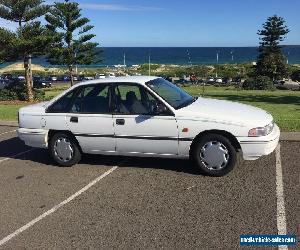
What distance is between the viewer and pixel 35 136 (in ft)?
27.5

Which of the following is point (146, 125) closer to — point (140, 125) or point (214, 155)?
point (140, 125)

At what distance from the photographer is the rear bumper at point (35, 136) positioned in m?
8.32

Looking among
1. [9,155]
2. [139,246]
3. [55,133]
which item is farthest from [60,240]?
[9,155]

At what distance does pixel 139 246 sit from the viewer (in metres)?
5.00

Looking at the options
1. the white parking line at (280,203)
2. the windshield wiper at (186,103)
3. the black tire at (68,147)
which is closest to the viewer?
the white parking line at (280,203)

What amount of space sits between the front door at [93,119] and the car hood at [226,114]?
131cm

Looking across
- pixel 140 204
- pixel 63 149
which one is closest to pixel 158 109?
pixel 140 204

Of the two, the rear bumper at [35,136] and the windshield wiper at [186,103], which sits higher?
the windshield wiper at [186,103]

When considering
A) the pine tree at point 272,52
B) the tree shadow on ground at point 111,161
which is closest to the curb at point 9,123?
the tree shadow on ground at point 111,161

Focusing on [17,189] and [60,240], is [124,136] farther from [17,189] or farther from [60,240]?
[60,240]

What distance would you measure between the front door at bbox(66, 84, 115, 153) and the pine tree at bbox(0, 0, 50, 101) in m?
17.6

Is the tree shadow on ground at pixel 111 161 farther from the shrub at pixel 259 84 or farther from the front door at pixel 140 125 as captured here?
the shrub at pixel 259 84

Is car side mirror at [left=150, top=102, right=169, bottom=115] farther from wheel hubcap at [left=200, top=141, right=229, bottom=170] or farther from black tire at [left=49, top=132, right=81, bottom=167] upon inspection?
black tire at [left=49, top=132, right=81, bottom=167]

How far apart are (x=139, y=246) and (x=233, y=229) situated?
1135mm
